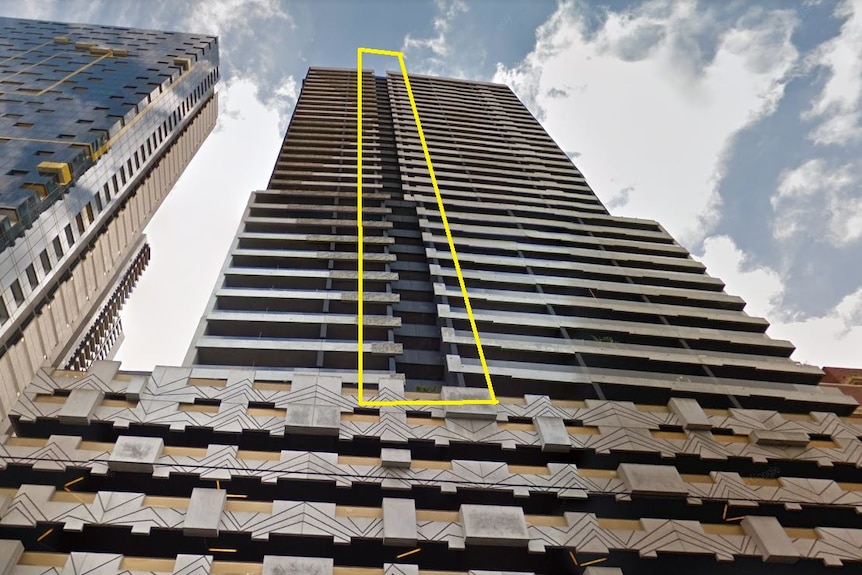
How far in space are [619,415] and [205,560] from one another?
1456 centimetres

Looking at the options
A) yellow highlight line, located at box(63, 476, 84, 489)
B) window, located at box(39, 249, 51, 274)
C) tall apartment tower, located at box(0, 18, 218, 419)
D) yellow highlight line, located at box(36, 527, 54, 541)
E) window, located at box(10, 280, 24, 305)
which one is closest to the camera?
yellow highlight line, located at box(36, 527, 54, 541)

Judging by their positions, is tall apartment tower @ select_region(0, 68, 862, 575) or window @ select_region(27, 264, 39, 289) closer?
tall apartment tower @ select_region(0, 68, 862, 575)

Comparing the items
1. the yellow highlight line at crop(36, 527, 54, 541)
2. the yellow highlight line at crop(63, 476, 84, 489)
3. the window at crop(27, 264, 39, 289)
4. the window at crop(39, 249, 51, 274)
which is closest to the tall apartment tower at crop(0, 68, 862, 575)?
the yellow highlight line at crop(63, 476, 84, 489)

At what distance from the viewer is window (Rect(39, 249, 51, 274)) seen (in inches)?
1216

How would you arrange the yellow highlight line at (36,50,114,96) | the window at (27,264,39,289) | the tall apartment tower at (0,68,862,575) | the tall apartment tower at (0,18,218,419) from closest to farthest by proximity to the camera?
1. the tall apartment tower at (0,68,862,575)
2. the tall apartment tower at (0,18,218,419)
3. the window at (27,264,39,289)
4. the yellow highlight line at (36,50,114,96)

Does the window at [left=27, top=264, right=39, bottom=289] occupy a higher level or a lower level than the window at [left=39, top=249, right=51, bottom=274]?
lower

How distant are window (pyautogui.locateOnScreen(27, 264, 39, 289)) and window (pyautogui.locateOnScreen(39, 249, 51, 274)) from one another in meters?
1.26

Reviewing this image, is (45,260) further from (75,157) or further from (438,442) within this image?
(438,442)

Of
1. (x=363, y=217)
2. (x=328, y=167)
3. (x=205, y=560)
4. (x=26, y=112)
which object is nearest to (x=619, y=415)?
(x=205, y=560)

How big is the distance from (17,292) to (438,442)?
85.0 feet

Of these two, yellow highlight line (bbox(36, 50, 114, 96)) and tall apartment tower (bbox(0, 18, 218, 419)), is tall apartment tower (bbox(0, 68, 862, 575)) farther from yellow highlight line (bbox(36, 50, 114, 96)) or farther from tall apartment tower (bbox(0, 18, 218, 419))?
yellow highlight line (bbox(36, 50, 114, 96))

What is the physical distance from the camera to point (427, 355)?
27.1 m

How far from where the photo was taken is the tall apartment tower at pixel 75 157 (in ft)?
95.6

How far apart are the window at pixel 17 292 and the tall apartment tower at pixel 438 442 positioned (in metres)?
11.6
